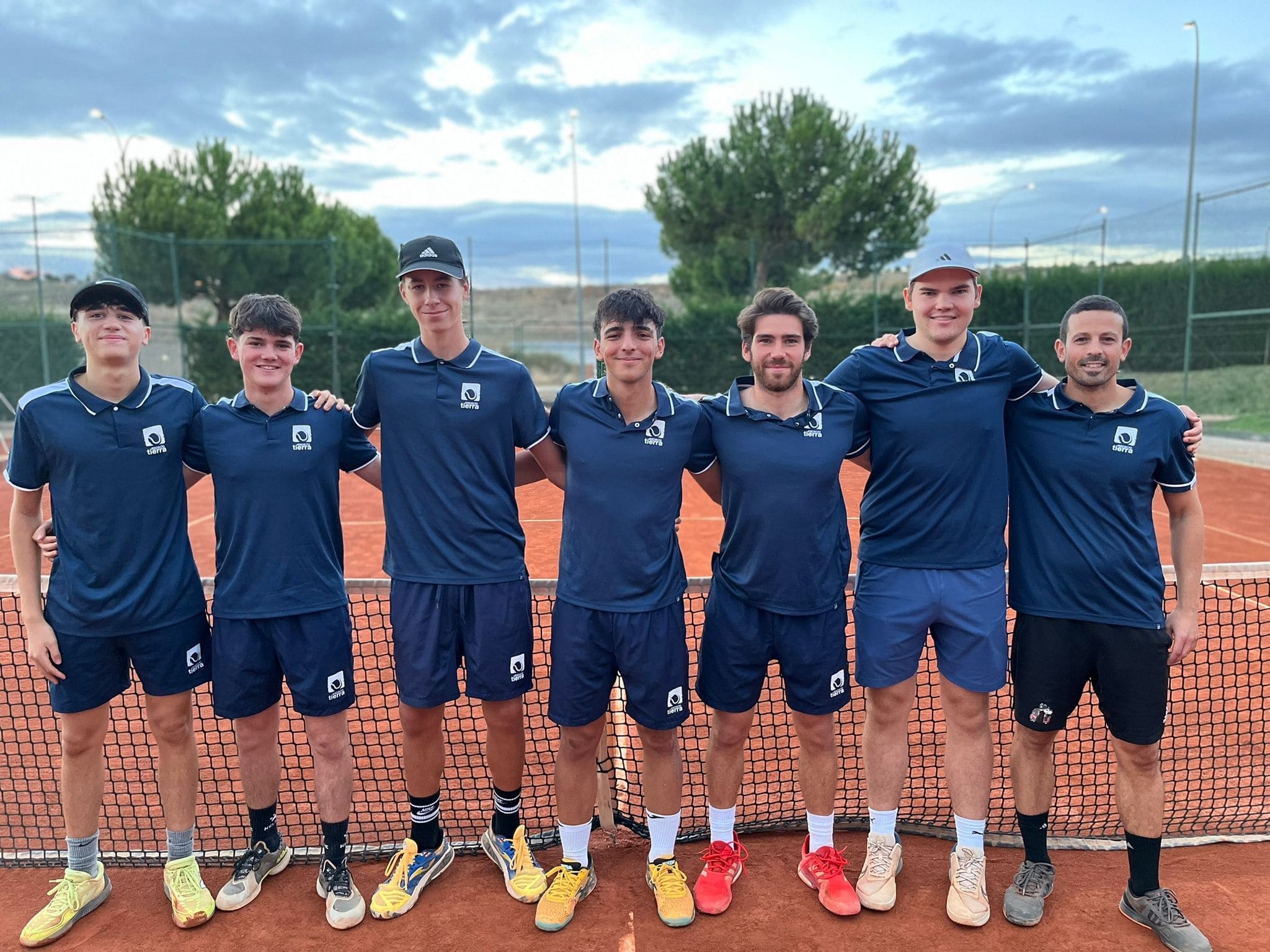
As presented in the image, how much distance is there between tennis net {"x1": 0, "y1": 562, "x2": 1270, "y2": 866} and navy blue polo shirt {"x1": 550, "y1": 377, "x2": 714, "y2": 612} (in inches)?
28.3

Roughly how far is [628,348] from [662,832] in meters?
1.85

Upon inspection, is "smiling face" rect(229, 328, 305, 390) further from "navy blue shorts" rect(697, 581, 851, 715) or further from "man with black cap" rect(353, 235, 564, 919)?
"navy blue shorts" rect(697, 581, 851, 715)

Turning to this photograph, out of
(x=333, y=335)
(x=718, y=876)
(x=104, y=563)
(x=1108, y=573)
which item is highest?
(x=333, y=335)

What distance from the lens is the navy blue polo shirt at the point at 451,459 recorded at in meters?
3.11

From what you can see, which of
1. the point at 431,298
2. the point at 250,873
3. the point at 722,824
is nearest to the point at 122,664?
the point at 250,873

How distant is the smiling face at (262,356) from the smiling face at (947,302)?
234cm

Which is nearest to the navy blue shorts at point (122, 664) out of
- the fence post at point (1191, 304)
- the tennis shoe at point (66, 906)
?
the tennis shoe at point (66, 906)

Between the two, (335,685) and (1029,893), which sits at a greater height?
(335,685)

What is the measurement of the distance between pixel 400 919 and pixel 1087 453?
9.93 ft

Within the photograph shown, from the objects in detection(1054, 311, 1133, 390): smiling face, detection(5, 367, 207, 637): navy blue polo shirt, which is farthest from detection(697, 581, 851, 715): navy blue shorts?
detection(5, 367, 207, 637): navy blue polo shirt

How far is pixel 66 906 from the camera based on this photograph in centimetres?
304

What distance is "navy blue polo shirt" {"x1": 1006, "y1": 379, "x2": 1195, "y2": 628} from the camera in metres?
2.96

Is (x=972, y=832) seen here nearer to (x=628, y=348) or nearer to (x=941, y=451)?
(x=941, y=451)

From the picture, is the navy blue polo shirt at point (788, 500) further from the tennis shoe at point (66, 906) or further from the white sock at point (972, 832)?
the tennis shoe at point (66, 906)
